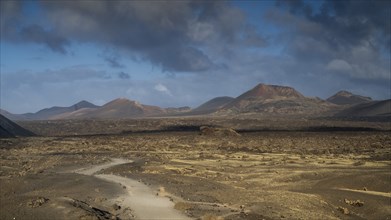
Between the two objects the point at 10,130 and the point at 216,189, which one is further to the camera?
the point at 10,130

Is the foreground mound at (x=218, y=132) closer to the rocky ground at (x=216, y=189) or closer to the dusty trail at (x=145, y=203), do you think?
the rocky ground at (x=216, y=189)

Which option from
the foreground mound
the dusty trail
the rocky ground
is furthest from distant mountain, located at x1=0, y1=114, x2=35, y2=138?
the dusty trail

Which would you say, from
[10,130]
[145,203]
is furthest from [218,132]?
[145,203]

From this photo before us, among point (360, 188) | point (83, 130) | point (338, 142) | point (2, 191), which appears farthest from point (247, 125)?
point (2, 191)

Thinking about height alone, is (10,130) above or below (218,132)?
above

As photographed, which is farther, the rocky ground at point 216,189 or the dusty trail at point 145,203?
the rocky ground at point 216,189

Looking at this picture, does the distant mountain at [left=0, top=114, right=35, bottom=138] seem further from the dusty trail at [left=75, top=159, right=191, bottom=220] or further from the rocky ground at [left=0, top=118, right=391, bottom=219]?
the dusty trail at [left=75, top=159, right=191, bottom=220]

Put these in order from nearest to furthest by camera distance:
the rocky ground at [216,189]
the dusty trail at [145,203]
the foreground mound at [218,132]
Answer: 1. the dusty trail at [145,203]
2. the rocky ground at [216,189]
3. the foreground mound at [218,132]

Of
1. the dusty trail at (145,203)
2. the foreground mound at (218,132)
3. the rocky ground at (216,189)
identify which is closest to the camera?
the dusty trail at (145,203)

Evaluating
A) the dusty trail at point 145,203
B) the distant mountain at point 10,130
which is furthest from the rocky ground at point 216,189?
the distant mountain at point 10,130

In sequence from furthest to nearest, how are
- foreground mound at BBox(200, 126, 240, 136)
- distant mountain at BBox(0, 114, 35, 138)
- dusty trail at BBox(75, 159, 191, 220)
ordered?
1. distant mountain at BBox(0, 114, 35, 138)
2. foreground mound at BBox(200, 126, 240, 136)
3. dusty trail at BBox(75, 159, 191, 220)

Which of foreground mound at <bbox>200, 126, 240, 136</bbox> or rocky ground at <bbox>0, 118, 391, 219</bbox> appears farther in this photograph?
foreground mound at <bbox>200, 126, 240, 136</bbox>

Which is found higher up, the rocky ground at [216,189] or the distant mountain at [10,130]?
the distant mountain at [10,130]

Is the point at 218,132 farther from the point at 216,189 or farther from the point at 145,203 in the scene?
the point at 145,203
